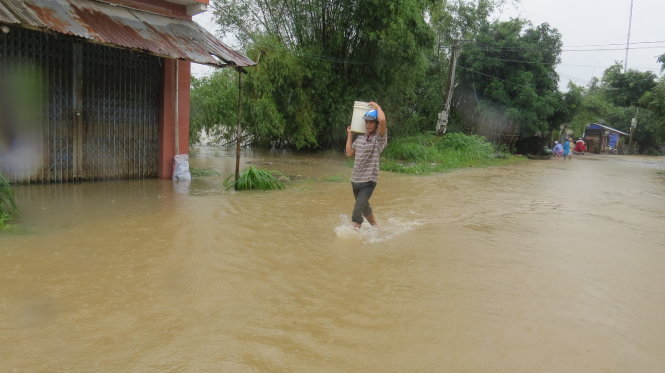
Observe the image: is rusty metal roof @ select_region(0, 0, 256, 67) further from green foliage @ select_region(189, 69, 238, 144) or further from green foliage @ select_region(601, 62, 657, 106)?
green foliage @ select_region(601, 62, 657, 106)

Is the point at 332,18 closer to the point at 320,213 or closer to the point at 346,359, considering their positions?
the point at 320,213

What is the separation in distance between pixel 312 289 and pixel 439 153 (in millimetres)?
16944

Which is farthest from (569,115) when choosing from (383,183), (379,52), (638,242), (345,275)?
(345,275)

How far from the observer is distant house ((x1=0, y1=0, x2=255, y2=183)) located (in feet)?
26.1

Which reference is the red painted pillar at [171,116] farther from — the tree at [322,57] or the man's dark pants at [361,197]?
the tree at [322,57]

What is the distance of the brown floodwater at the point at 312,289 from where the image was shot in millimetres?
3090

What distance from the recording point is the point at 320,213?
774cm

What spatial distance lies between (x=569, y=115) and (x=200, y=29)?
24.0m

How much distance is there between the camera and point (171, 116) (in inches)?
393

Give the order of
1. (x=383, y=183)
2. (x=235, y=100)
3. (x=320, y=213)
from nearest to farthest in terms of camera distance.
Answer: (x=320, y=213), (x=383, y=183), (x=235, y=100)

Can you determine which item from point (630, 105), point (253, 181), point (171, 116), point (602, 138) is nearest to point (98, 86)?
point (171, 116)

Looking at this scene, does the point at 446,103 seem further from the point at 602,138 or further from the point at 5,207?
the point at 602,138

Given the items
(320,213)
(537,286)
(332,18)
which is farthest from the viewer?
(332,18)

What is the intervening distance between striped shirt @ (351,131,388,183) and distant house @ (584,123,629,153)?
46708mm
